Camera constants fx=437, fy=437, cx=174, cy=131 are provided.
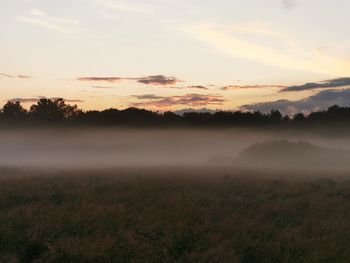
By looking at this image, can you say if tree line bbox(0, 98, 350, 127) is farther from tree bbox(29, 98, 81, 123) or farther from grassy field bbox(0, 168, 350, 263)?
grassy field bbox(0, 168, 350, 263)

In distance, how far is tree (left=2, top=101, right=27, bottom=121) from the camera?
109188mm

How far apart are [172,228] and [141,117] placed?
105854 millimetres

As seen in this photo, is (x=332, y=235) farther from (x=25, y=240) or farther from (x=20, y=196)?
(x=20, y=196)

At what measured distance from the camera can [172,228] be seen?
35.5ft

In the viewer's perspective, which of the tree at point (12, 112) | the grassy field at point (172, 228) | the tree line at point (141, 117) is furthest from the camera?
the tree at point (12, 112)

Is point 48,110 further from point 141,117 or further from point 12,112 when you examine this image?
point 141,117

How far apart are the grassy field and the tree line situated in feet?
281

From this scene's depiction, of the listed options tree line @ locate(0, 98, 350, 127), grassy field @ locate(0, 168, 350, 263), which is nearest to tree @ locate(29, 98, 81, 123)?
tree line @ locate(0, 98, 350, 127)

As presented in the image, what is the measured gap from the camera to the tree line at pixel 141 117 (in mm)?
98562

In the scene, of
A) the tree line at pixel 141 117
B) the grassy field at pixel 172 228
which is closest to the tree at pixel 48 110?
the tree line at pixel 141 117

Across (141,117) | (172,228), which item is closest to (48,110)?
(141,117)

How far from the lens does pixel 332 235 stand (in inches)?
418

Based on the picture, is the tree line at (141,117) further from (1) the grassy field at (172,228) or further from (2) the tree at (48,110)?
(1) the grassy field at (172,228)

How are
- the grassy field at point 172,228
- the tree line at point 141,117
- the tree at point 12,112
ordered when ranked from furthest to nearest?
1. the tree at point 12,112
2. the tree line at point 141,117
3. the grassy field at point 172,228
